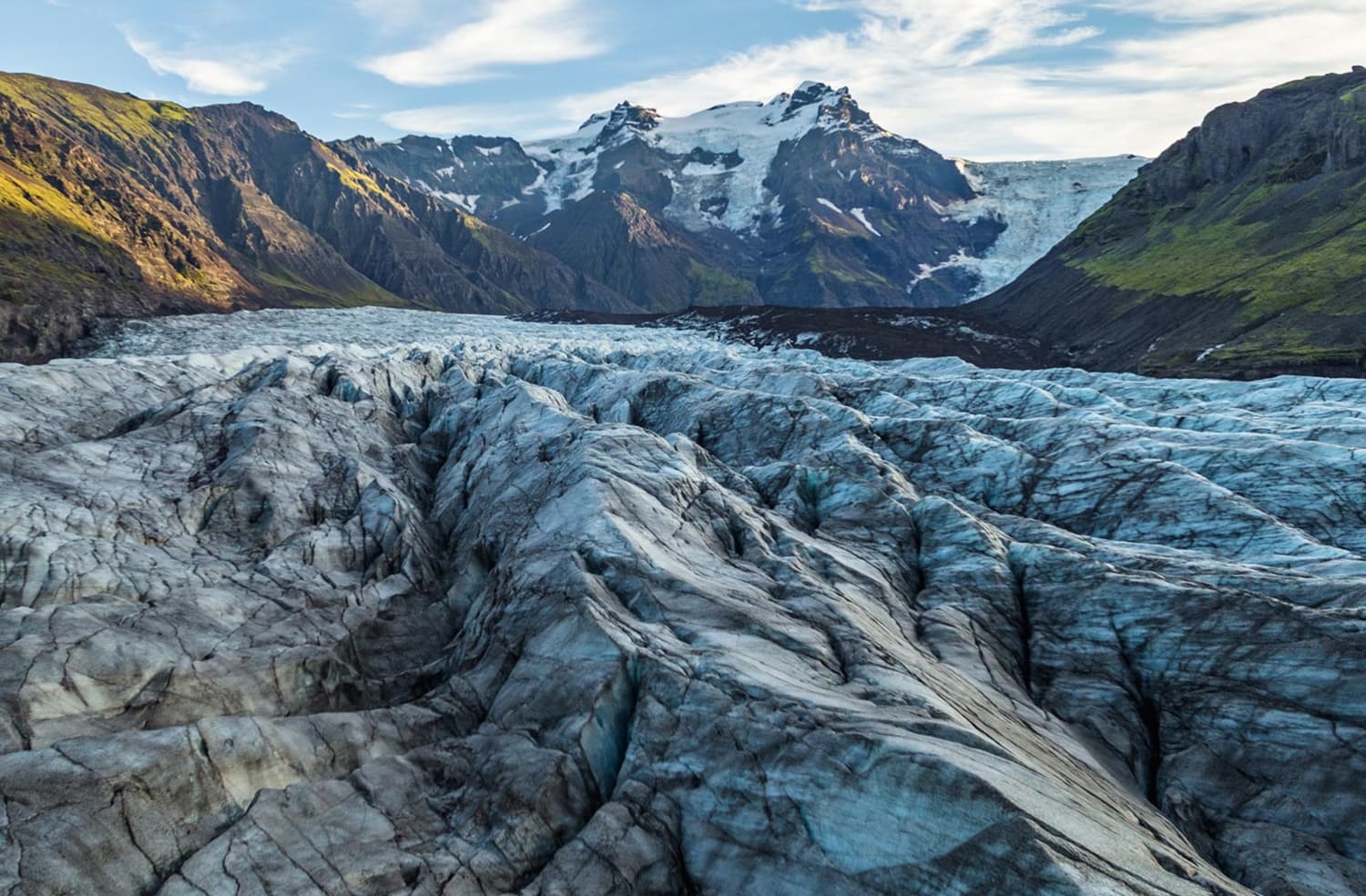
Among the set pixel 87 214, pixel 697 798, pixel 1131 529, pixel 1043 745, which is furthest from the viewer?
pixel 87 214

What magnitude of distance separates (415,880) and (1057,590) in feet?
70.6

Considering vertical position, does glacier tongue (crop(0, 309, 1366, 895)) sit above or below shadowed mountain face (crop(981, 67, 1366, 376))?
below

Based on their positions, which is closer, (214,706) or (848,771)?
(848,771)

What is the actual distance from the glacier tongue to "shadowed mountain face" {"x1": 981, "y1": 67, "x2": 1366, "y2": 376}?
6705 cm

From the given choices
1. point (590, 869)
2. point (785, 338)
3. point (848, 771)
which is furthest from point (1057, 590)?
point (785, 338)

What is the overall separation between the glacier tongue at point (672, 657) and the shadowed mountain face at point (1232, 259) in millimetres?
67045

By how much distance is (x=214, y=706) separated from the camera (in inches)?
715

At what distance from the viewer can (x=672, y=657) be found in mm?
16844

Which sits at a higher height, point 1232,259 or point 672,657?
point 1232,259

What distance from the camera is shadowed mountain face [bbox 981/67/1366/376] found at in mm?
88375

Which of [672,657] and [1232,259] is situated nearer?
[672,657]

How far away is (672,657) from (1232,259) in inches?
5932

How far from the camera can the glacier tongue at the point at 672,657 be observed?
41.6 feet

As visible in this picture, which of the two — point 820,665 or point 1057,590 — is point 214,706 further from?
point 1057,590
